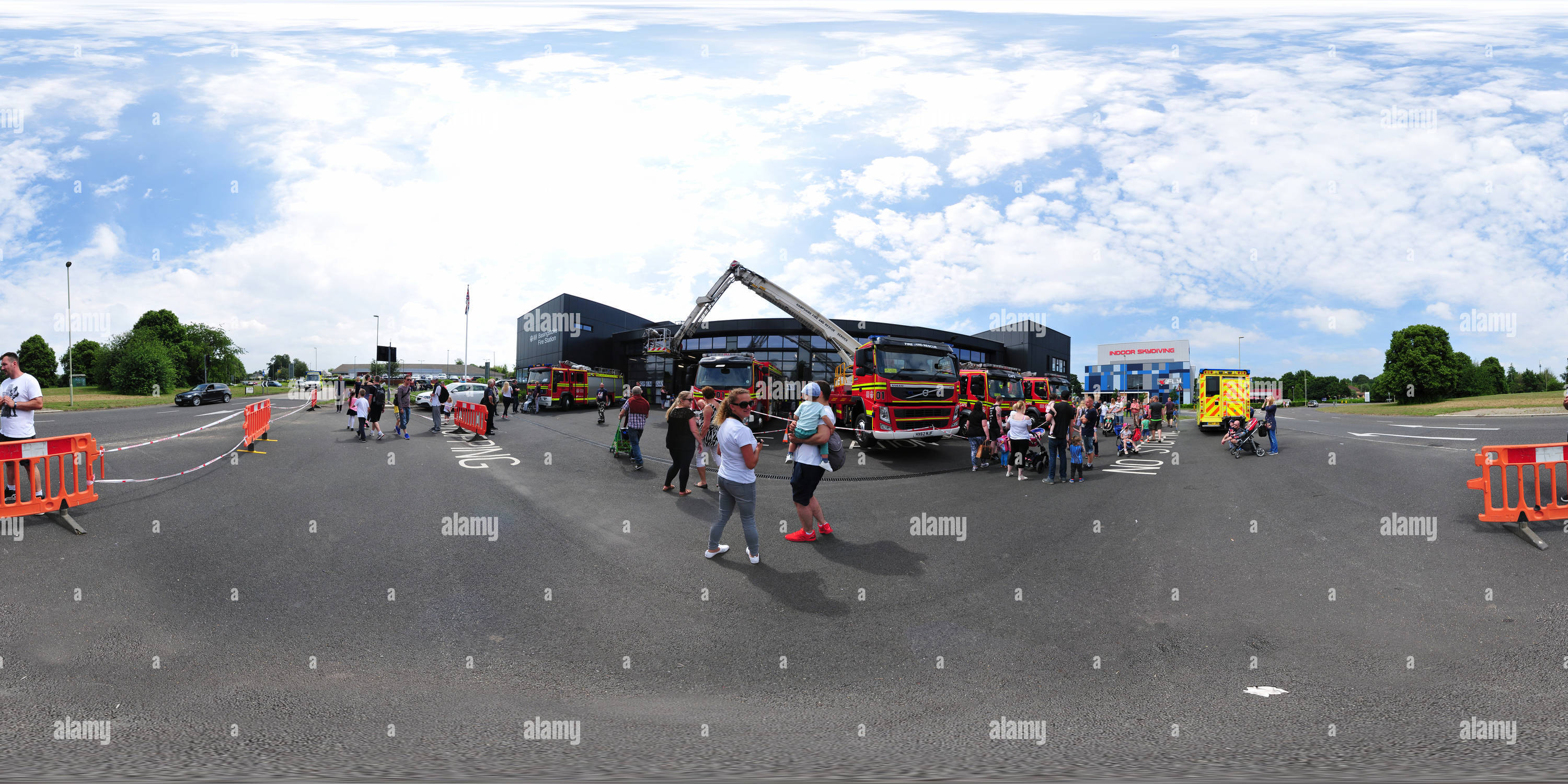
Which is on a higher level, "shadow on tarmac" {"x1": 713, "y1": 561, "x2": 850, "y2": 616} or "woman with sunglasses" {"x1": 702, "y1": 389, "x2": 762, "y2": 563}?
"woman with sunglasses" {"x1": 702, "y1": 389, "x2": 762, "y2": 563}

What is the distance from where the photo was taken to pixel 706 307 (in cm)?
2611

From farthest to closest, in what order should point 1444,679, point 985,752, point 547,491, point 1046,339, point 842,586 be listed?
point 1046,339 → point 547,491 → point 842,586 → point 1444,679 → point 985,752

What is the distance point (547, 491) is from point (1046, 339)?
222 feet

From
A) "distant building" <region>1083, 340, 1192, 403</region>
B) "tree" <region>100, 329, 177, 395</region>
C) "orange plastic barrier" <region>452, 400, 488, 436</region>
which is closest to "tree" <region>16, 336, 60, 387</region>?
"tree" <region>100, 329, 177, 395</region>

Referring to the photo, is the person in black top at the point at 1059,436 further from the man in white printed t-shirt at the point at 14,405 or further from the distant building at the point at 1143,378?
the distant building at the point at 1143,378

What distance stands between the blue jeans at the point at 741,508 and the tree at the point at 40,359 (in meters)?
105

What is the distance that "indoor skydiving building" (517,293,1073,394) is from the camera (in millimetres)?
46156

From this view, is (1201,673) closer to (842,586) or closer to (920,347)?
(842,586)

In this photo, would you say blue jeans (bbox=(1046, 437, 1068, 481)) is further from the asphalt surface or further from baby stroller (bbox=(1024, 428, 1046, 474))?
the asphalt surface

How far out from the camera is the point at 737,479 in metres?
6.62

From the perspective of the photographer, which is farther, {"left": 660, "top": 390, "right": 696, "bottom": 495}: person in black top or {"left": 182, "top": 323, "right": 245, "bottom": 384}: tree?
{"left": 182, "top": 323, "right": 245, "bottom": 384}: tree


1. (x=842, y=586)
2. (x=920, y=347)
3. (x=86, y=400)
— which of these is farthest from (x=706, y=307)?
(x=86, y=400)

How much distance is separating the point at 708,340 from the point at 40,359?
83920 mm

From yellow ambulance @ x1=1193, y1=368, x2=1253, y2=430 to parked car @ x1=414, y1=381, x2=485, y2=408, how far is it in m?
25.3
